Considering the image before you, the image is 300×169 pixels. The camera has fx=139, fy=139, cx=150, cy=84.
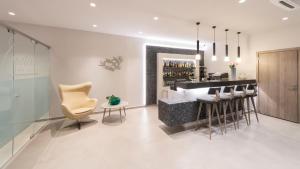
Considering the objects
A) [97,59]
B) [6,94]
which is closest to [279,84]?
[97,59]

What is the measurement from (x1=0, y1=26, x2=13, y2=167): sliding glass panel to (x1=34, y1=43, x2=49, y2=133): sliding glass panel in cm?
80

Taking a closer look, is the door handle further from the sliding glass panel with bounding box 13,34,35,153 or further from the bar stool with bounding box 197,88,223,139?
the sliding glass panel with bounding box 13,34,35,153

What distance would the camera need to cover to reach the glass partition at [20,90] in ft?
8.45

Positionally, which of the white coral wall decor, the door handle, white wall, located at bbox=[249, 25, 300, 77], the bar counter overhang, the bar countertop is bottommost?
the bar counter overhang

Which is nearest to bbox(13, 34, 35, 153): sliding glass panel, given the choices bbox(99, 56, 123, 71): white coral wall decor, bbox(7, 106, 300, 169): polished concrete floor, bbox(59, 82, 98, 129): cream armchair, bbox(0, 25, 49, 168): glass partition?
bbox(0, 25, 49, 168): glass partition

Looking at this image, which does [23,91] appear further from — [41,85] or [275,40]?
[275,40]

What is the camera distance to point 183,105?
3.37 metres

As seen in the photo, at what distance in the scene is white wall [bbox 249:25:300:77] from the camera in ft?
13.1

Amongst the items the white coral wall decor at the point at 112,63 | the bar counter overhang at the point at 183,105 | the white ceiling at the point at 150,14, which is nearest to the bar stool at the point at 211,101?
the bar counter overhang at the point at 183,105

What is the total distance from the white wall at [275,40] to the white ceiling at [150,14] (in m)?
0.23

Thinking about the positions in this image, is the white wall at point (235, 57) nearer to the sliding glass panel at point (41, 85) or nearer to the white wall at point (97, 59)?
Answer: the white wall at point (97, 59)

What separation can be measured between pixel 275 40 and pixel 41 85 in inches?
281

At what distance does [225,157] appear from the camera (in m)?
2.39

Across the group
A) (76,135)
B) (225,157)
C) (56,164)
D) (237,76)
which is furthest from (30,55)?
(237,76)
